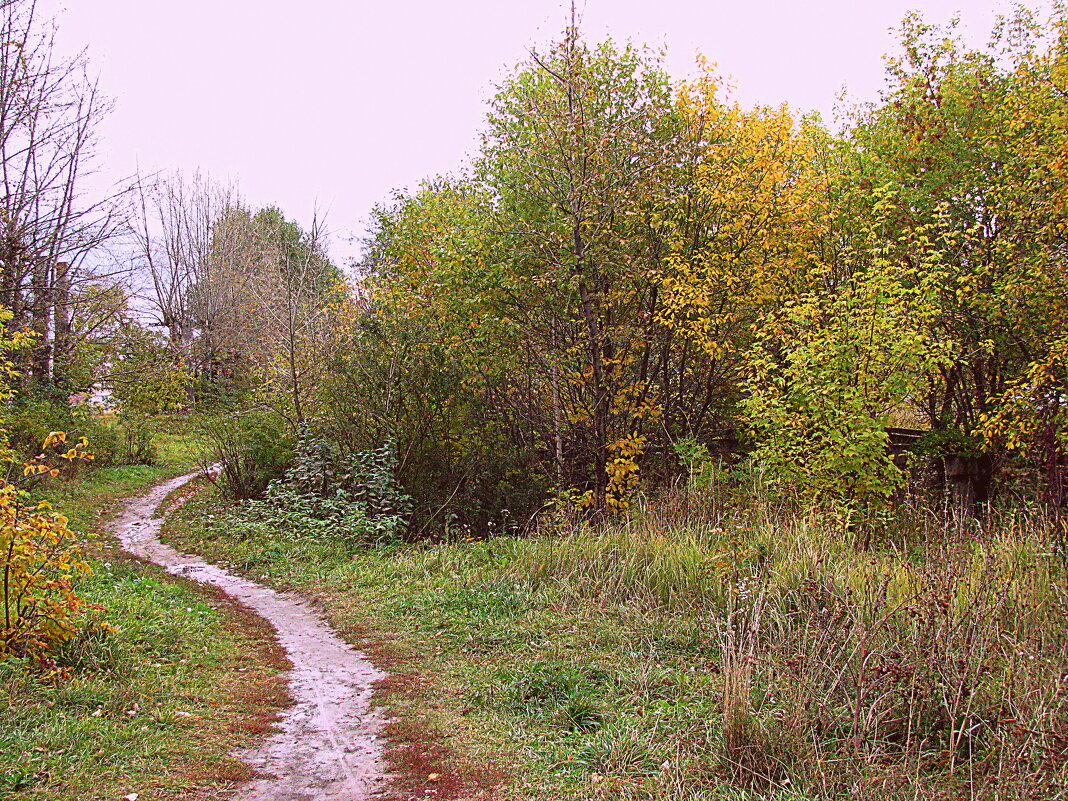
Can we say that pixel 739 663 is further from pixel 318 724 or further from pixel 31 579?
pixel 31 579

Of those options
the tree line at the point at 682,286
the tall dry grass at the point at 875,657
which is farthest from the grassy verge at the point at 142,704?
the tree line at the point at 682,286

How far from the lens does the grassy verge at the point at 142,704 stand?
157 inches

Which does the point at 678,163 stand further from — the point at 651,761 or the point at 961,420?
the point at 651,761

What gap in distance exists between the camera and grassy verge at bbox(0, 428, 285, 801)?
3996 mm

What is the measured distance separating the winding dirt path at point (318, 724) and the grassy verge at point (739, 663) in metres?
0.29

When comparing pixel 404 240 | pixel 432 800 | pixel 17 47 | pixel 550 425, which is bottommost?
pixel 432 800

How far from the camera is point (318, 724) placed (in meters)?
5.06

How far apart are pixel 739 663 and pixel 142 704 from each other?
12.0 ft

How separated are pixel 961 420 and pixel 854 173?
5.01 m

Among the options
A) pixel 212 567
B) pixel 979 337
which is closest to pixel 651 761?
pixel 212 567

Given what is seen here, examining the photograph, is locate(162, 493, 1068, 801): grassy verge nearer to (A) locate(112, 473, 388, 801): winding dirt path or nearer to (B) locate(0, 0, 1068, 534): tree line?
(A) locate(112, 473, 388, 801): winding dirt path

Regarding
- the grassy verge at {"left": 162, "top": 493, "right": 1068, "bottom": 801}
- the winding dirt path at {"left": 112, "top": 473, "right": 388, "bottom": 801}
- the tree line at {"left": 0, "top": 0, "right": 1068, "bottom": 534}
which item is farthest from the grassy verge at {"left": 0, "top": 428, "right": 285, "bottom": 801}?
the tree line at {"left": 0, "top": 0, "right": 1068, "bottom": 534}

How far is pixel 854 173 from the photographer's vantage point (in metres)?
14.9

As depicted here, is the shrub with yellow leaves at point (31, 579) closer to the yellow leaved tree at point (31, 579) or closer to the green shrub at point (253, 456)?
the yellow leaved tree at point (31, 579)
